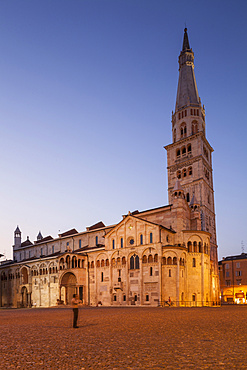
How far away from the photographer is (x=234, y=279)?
88.0 meters

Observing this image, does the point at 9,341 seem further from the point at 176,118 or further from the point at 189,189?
the point at 176,118

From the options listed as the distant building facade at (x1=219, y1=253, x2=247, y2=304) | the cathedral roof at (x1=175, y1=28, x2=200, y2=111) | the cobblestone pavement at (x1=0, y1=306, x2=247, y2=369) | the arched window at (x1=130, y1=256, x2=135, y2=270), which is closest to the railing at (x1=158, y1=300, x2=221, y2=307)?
the arched window at (x1=130, y1=256, x2=135, y2=270)

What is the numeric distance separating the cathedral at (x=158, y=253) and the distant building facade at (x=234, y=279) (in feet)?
72.9

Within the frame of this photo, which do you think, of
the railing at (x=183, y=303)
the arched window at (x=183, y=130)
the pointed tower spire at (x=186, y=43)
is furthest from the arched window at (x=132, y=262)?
the pointed tower spire at (x=186, y=43)

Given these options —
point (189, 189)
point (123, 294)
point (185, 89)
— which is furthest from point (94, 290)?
point (185, 89)

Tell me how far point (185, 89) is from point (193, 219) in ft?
111

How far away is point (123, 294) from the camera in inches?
2280

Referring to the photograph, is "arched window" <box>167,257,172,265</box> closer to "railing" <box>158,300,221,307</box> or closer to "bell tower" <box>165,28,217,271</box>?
"railing" <box>158,300,221,307</box>

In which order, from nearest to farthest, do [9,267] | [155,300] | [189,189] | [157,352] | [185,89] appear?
[157,352] → [155,300] → [189,189] → [185,89] → [9,267]

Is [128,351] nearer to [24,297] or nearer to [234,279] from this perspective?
[24,297]

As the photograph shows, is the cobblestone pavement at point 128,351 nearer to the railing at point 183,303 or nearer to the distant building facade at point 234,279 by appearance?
the railing at point 183,303

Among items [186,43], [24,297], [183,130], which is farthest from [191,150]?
[24,297]

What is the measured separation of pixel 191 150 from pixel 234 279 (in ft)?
128

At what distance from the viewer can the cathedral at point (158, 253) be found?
5478 centimetres
